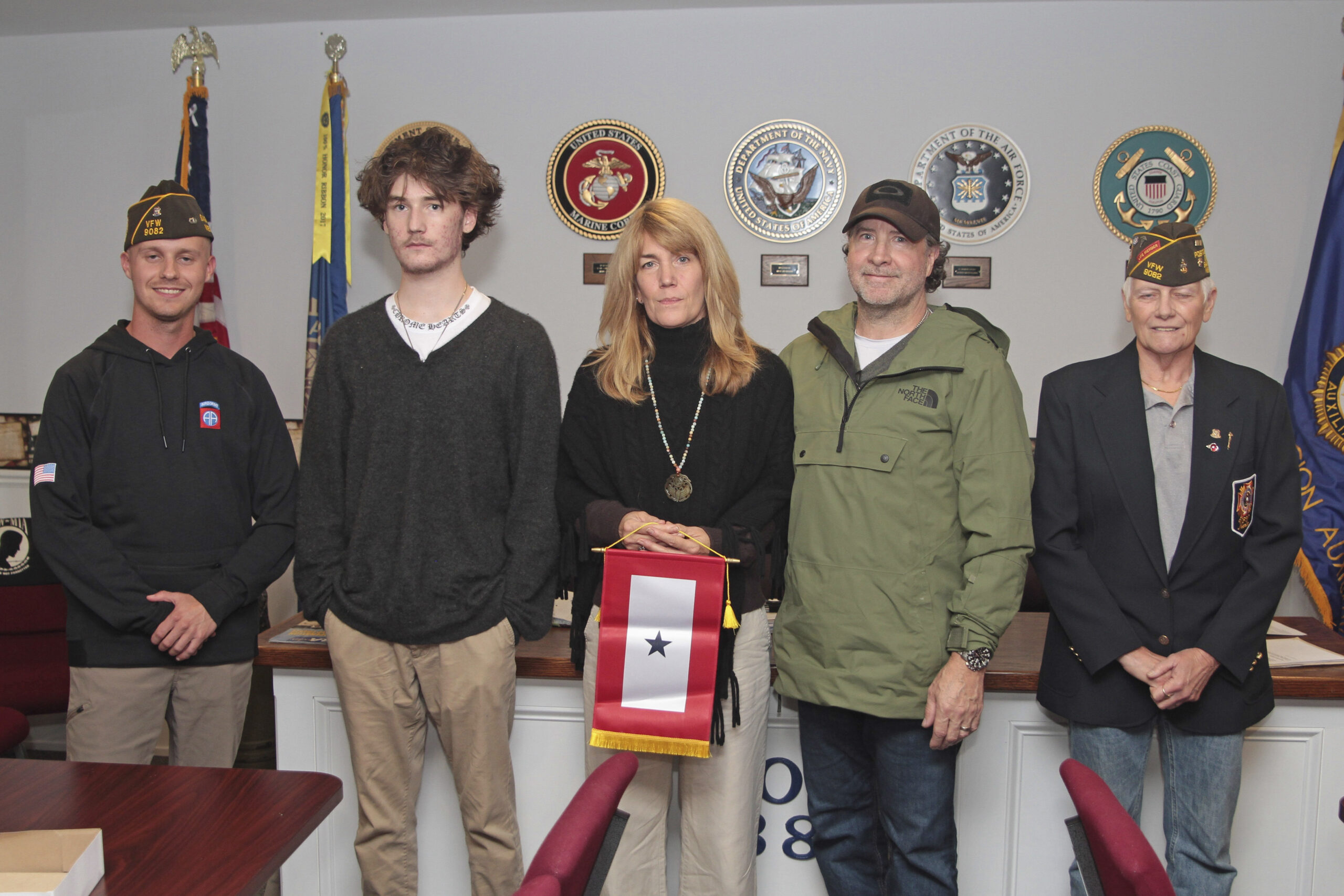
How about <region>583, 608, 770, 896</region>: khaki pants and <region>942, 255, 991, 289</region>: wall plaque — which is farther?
<region>942, 255, 991, 289</region>: wall plaque

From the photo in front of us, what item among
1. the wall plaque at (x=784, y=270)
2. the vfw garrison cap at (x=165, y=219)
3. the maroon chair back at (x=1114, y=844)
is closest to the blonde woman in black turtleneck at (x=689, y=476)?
the maroon chair back at (x=1114, y=844)

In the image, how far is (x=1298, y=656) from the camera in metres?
2.10

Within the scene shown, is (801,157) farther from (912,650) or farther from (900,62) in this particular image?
(912,650)

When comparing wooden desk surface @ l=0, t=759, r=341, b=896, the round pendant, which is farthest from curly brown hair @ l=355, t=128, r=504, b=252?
wooden desk surface @ l=0, t=759, r=341, b=896

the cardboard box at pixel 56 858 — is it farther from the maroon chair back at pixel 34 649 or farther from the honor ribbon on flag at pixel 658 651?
the maroon chair back at pixel 34 649

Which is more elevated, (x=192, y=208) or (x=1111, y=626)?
(x=192, y=208)

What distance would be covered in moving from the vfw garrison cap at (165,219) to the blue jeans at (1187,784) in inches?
87.9

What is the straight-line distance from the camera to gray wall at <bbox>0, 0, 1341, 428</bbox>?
3.35m

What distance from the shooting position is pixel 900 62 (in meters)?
3.41

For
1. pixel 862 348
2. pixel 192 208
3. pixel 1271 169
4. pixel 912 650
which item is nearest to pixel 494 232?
pixel 192 208

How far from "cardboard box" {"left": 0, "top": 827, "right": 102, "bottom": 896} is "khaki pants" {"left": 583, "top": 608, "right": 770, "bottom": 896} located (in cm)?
89

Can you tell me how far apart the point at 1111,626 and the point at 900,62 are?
250cm

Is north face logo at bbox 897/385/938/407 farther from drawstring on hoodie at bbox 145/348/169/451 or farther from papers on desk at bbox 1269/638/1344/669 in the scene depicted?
drawstring on hoodie at bbox 145/348/169/451

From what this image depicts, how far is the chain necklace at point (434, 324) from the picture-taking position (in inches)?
70.2
